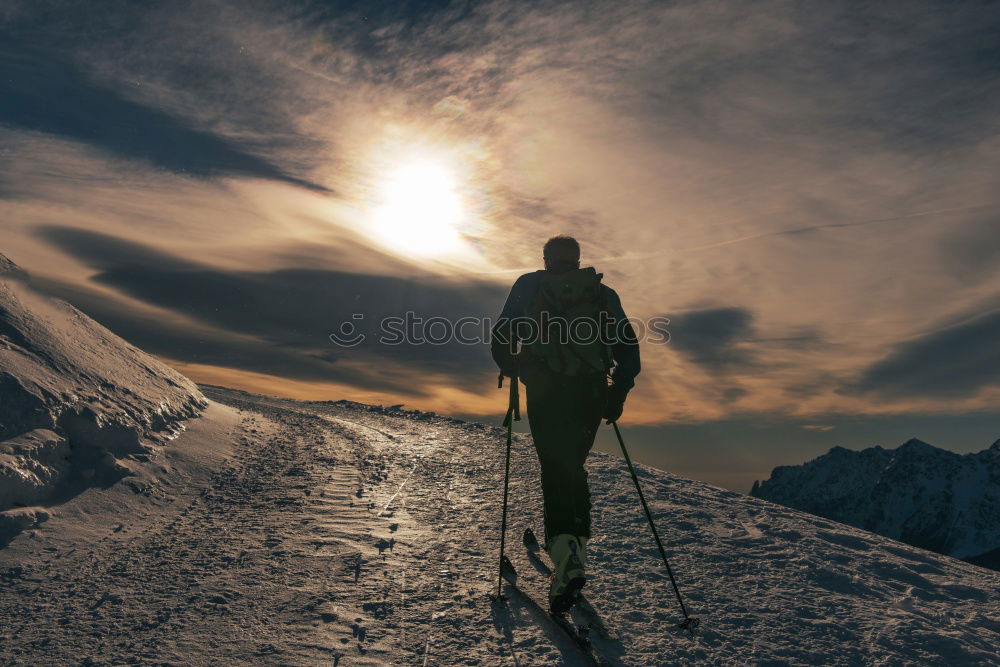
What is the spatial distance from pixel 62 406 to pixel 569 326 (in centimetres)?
677

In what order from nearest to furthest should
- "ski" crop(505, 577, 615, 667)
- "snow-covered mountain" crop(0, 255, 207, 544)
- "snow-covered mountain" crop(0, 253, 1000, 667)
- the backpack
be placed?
"ski" crop(505, 577, 615, 667)
"snow-covered mountain" crop(0, 253, 1000, 667)
the backpack
"snow-covered mountain" crop(0, 255, 207, 544)

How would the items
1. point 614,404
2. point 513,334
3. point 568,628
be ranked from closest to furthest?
point 568,628 → point 614,404 → point 513,334

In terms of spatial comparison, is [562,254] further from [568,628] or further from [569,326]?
[568,628]

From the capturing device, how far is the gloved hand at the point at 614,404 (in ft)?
16.8

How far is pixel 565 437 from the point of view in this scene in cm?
481

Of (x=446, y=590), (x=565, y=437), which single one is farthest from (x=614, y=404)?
(x=446, y=590)

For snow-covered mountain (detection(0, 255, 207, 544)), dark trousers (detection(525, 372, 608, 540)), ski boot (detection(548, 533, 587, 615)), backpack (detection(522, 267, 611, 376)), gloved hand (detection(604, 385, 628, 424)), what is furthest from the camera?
snow-covered mountain (detection(0, 255, 207, 544))

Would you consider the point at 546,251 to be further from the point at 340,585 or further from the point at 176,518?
the point at 176,518

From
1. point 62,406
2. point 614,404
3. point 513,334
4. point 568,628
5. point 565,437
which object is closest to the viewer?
point 568,628

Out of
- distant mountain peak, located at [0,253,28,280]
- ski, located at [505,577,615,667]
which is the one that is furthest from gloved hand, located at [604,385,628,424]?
distant mountain peak, located at [0,253,28,280]

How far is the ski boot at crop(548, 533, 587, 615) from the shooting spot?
173 inches

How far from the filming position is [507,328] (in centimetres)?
531

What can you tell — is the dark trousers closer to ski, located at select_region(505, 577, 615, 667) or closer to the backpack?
the backpack

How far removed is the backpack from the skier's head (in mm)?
109
